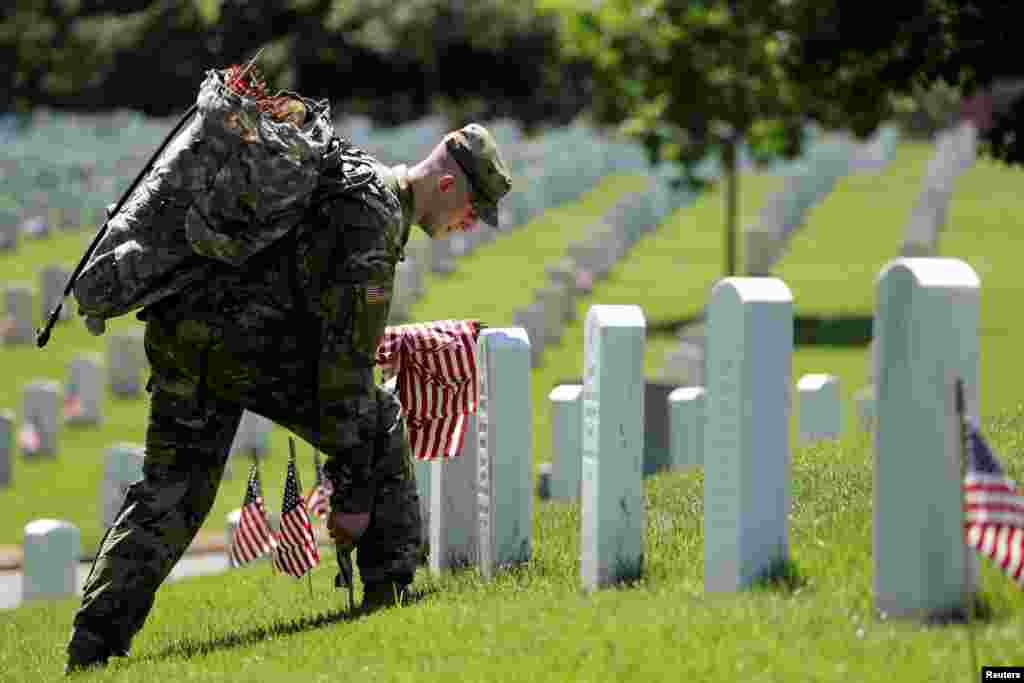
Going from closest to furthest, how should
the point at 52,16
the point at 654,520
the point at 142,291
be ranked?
the point at 142,291 → the point at 654,520 → the point at 52,16

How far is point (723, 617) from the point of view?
17.9ft

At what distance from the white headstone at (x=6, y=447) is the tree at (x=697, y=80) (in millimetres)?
8970

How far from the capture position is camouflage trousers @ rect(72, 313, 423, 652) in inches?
262

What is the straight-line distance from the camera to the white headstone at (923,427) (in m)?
5.05

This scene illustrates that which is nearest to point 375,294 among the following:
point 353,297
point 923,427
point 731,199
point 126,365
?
point 353,297

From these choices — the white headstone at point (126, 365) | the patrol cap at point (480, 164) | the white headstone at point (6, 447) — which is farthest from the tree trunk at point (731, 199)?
the patrol cap at point (480, 164)

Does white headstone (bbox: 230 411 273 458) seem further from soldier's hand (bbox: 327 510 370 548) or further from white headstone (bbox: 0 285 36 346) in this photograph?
soldier's hand (bbox: 327 510 370 548)

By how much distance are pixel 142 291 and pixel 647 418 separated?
19.6 ft

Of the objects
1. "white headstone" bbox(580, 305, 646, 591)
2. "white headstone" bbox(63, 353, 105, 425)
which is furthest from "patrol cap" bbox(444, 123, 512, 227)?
"white headstone" bbox(63, 353, 105, 425)

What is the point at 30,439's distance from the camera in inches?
694

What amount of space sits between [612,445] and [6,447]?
1073 cm

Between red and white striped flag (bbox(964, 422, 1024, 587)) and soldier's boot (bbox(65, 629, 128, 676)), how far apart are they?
315cm

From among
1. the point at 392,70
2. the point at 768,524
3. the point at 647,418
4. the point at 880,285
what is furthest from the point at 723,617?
the point at 392,70

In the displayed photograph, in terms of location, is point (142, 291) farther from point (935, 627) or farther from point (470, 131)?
point (935, 627)
